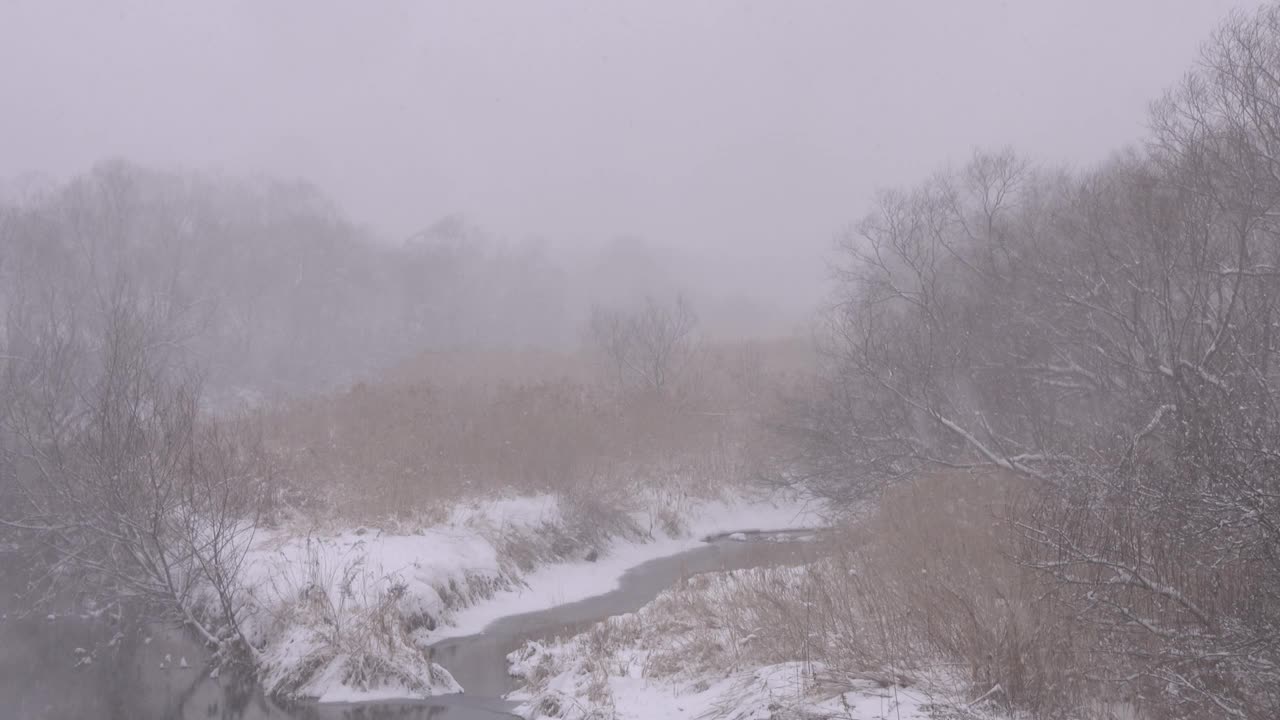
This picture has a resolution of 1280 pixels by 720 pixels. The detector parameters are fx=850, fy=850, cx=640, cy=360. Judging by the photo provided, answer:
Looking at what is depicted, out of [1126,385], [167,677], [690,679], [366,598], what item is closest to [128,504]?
[167,677]

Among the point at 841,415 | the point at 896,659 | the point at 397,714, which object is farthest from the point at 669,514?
the point at 896,659

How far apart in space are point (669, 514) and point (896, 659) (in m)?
15.7

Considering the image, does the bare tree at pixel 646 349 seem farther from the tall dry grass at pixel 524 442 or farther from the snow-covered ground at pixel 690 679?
the snow-covered ground at pixel 690 679

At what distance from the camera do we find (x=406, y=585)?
44.1 ft

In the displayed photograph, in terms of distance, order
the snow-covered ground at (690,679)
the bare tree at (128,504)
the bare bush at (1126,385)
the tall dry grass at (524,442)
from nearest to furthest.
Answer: the bare bush at (1126,385) → the snow-covered ground at (690,679) → the bare tree at (128,504) → the tall dry grass at (524,442)

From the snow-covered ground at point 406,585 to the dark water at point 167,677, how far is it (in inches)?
15.9

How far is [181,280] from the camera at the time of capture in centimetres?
4581

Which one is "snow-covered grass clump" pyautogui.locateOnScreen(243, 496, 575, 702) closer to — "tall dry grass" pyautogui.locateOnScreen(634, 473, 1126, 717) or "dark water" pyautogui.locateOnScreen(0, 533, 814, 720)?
"dark water" pyautogui.locateOnScreen(0, 533, 814, 720)

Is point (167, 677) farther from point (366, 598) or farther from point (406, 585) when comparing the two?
point (406, 585)

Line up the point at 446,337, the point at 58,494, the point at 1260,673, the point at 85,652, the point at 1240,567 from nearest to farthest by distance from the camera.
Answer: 1. the point at 1260,673
2. the point at 1240,567
3. the point at 85,652
4. the point at 58,494
5. the point at 446,337

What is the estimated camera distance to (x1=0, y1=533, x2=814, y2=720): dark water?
10164 millimetres

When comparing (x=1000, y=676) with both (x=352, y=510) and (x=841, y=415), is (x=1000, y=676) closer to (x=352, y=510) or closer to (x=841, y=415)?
(x=841, y=415)

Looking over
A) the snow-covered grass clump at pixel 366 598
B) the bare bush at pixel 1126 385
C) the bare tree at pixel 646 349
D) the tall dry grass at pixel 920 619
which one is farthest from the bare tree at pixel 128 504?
the bare tree at pixel 646 349

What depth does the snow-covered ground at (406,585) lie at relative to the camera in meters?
11.0
